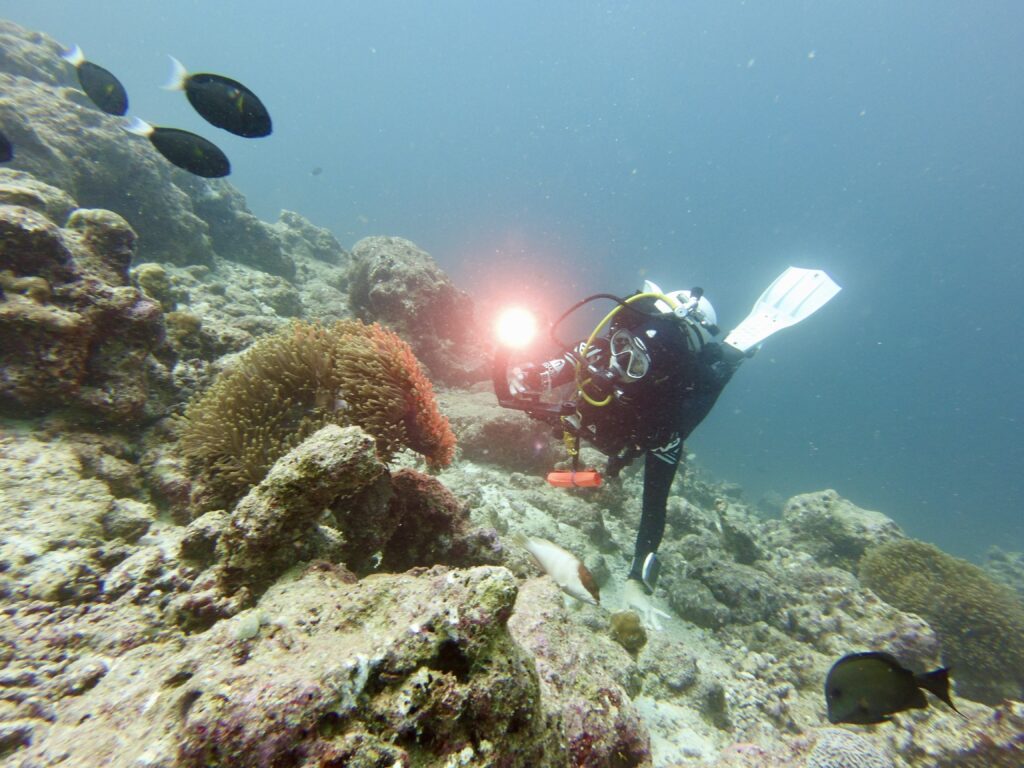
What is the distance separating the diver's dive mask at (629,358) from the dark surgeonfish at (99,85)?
637 cm

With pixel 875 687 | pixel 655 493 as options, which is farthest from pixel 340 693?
pixel 655 493

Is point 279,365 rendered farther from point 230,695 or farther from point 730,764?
point 730,764

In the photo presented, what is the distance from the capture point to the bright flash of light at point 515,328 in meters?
4.80

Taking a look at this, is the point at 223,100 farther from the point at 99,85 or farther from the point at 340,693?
the point at 340,693

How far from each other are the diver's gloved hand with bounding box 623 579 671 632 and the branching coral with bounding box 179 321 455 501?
3.73 metres

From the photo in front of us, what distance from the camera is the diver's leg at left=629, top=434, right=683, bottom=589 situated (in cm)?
550

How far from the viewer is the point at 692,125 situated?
301 feet

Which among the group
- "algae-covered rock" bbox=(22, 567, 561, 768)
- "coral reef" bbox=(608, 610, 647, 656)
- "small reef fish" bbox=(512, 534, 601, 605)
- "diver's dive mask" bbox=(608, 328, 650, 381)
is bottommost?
"algae-covered rock" bbox=(22, 567, 561, 768)

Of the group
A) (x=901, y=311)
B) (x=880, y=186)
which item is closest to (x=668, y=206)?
(x=880, y=186)

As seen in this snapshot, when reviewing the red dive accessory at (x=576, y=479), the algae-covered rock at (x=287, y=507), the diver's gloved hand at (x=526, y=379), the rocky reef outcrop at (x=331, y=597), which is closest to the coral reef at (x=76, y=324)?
the rocky reef outcrop at (x=331, y=597)

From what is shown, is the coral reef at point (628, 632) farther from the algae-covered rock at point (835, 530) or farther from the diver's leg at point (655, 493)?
the algae-covered rock at point (835, 530)

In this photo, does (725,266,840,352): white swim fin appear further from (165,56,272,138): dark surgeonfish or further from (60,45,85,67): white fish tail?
(60,45,85,67): white fish tail

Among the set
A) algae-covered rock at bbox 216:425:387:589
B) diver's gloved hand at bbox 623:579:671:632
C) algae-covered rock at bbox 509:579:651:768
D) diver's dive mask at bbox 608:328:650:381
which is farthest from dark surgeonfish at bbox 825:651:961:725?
algae-covered rock at bbox 216:425:387:589

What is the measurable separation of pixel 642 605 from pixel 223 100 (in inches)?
272
